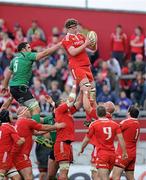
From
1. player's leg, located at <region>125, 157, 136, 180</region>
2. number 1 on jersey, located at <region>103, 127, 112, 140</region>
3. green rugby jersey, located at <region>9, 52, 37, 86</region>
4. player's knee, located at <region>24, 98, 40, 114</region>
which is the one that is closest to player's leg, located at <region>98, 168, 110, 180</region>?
number 1 on jersey, located at <region>103, 127, 112, 140</region>

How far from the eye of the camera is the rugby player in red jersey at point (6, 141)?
22656 mm

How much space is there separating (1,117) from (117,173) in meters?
3.11

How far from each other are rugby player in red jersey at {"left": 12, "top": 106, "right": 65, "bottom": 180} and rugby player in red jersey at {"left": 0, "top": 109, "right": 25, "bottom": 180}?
14.4 inches

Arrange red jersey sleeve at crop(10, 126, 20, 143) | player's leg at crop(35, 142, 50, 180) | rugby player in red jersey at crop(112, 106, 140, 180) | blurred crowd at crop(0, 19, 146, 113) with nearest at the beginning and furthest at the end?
red jersey sleeve at crop(10, 126, 20, 143) → rugby player in red jersey at crop(112, 106, 140, 180) → player's leg at crop(35, 142, 50, 180) → blurred crowd at crop(0, 19, 146, 113)

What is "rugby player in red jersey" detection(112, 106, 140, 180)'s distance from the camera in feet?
77.5

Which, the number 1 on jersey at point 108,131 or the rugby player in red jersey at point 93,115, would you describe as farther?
the rugby player in red jersey at point 93,115

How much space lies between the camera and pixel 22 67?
→ 2298 centimetres

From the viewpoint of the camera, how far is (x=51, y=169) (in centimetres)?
2395

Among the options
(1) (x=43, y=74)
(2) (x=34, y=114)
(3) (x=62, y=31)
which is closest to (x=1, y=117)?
(2) (x=34, y=114)

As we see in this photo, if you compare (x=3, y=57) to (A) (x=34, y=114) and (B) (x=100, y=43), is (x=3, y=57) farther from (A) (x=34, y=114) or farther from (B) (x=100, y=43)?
(A) (x=34, y=114)

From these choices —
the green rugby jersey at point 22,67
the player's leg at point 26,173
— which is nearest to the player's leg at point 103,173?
the player's leg at point 26,173

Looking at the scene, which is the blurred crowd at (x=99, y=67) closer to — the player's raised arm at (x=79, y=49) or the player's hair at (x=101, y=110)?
the player's hair at (x=101, y=110)

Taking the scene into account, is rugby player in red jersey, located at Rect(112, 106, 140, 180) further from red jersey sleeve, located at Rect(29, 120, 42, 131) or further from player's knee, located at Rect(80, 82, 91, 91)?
red jersey sleeve, located at Rect(29, 120, 42, 131)

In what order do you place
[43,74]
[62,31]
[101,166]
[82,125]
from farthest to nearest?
[62,31] < [43,74] < [82,125] < [101,166]
